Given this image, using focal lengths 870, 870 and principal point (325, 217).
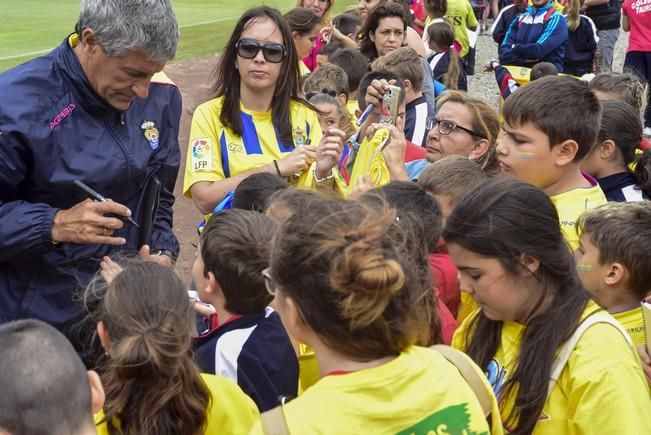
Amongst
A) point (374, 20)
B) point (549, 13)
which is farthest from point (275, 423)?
point (549, 13)

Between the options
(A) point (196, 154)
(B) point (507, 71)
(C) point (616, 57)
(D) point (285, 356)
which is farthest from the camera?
(C) point (616, 57)

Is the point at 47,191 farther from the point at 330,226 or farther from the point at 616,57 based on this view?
the point at 616,57

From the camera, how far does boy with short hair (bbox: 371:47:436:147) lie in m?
6.65

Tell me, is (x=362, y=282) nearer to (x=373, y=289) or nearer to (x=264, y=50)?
(x=373, y=289)

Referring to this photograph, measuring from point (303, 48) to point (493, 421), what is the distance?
6.17m

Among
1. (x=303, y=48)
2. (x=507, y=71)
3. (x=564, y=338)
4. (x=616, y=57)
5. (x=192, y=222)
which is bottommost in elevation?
(x=616, y=57)

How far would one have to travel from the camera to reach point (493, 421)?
2537 mm

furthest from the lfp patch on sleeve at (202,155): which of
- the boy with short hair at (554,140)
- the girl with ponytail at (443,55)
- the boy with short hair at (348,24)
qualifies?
the boy with short hair at (348,24)

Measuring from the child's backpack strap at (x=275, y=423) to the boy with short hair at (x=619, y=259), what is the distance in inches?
69.6

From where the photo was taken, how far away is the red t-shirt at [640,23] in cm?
1193

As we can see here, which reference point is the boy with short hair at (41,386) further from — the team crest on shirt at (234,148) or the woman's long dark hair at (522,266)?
the team crest on shirt at (234,148)

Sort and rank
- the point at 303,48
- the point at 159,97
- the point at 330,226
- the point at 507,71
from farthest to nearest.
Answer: the point at 507,71, the point at 303,48, the point at 159,97, the point at 330,226

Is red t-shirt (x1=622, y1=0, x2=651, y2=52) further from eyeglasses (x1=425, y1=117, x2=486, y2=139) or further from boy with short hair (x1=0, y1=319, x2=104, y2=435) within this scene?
boy with short hair (x1=0, y1=319, x2=104, y2=435)

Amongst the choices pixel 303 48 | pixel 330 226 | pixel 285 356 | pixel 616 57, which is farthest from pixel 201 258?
pixel 616 57
